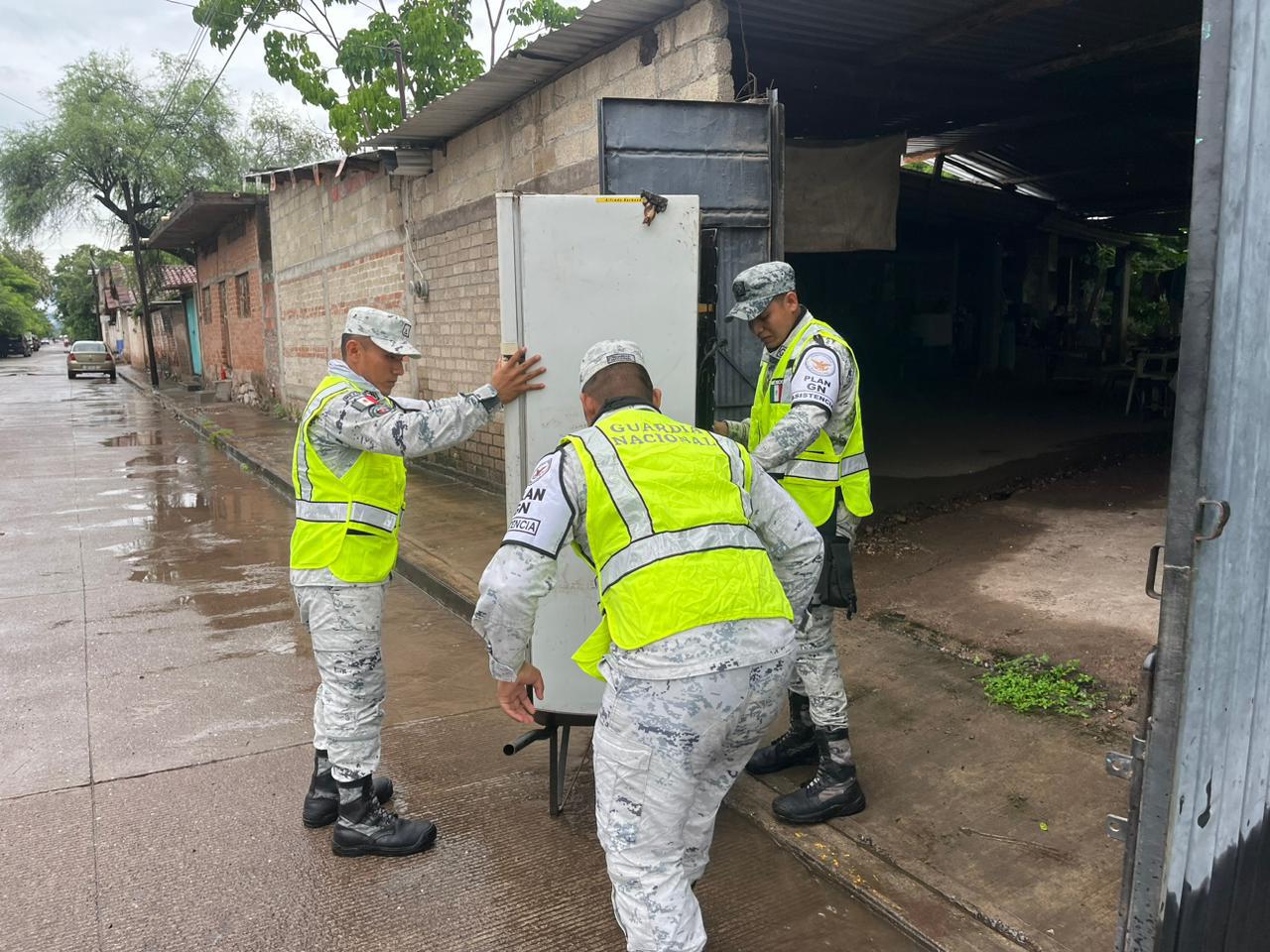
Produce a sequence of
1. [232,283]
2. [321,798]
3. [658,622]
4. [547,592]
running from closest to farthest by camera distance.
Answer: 1. [658,622]
2. [547,592]
3. [321,798]
4. [232,283]

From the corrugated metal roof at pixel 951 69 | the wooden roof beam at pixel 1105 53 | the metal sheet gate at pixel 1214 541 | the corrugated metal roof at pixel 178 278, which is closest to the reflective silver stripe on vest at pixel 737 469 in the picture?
the metal sheet gate at pixel 1214 541

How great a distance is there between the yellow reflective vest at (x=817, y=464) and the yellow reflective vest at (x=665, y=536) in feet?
3.27

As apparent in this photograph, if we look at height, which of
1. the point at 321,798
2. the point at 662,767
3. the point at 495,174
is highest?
the point at 495,174

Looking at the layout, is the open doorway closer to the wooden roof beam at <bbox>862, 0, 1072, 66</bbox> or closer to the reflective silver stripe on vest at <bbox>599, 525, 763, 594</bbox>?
the wooden roof beam at <bbox>862, 0, 1072, 66</bbox>

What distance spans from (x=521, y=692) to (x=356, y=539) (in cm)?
98

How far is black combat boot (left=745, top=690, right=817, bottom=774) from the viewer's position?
3574 mm

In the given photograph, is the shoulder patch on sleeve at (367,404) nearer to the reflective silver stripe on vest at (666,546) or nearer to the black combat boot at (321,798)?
the reflective silver stripe on vest at (666,546)

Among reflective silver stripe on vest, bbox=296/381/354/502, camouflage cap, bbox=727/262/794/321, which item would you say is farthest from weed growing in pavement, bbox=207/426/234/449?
camouflage cap, bbox=727/262/794/321

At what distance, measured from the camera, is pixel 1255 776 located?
2.06 metres

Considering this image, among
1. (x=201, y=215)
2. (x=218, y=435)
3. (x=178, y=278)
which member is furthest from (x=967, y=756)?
(x=178, y=278)

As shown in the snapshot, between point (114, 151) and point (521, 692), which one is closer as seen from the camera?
point (521, 692)

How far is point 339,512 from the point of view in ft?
10.0

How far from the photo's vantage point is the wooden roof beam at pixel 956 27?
5.51 meters

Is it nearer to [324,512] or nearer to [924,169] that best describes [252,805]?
Answer: [324,512]
